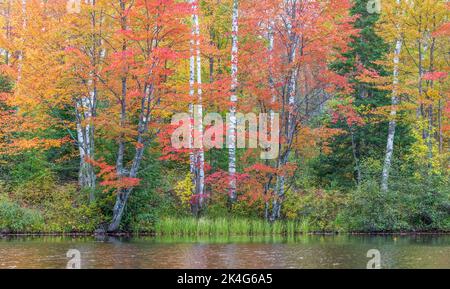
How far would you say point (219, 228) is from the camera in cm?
2195

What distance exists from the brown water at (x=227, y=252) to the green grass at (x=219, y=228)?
1.64 metres

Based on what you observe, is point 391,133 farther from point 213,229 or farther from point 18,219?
point 18,219

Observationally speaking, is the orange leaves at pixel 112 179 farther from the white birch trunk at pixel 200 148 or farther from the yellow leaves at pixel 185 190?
the white birch trunk at pixel 200 148

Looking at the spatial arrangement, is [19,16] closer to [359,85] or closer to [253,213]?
[253,213]

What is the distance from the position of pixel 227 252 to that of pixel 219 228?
6473 mm

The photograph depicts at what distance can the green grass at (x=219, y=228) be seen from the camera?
21.9 meters

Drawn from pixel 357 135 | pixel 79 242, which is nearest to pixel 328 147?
pixel 357 135

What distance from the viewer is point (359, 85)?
85.9 ft

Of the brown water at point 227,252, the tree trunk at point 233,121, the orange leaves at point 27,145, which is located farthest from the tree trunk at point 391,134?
the orange leaves at point 27,145

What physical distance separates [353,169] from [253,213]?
516 cm

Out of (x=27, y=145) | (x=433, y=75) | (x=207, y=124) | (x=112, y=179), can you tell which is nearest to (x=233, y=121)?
(x=207, y=124)

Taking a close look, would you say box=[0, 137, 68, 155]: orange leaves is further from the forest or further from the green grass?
the green grass

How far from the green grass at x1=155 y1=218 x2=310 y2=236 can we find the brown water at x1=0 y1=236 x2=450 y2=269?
1.64 meters
